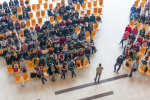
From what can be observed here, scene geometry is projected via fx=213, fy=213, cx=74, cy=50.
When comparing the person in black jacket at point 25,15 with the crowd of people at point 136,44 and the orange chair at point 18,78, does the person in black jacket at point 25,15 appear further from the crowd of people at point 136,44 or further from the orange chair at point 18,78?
the crowd of people at point 136,44

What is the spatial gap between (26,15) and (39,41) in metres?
3.03

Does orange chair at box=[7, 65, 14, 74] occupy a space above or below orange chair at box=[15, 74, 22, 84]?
above

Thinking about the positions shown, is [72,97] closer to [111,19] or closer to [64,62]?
[64,62]

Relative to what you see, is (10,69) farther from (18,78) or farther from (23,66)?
(18,78)

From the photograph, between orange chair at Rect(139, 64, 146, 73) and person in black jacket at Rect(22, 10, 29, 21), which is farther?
person in black jacket at Rect(22, 10, 29, 21)

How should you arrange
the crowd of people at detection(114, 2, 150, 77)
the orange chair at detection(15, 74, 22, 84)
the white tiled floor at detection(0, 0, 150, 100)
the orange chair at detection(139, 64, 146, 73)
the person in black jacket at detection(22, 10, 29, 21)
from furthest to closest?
the person in black jacket at detection(22, 10, 29, 21)
the crowd of people at detection(114, 2, 150, 77)
the orange chair at detection(139, 64, 146, 73)
the orange chair at detection(15, 74, 22, 84)
the white tiled floor at detection(0, 0, 150, 100)

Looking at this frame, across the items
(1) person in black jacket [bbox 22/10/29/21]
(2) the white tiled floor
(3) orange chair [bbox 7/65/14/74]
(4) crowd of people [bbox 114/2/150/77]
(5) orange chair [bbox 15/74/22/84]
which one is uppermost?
(1) person in black jacket [bbox 22/10/29/21]

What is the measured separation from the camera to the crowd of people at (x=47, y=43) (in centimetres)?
1361

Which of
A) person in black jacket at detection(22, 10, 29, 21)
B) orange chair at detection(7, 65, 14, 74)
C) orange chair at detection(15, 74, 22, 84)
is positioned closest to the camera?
orange chair at detection(15, 74, 22, 84)

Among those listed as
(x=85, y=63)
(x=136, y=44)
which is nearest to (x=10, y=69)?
(x=85, y=63)

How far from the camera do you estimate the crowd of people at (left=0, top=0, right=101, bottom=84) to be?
44.7ft

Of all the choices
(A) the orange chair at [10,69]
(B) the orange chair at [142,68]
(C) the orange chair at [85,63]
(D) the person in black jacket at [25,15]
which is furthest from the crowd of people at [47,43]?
(B) the orange chair at [142,68]

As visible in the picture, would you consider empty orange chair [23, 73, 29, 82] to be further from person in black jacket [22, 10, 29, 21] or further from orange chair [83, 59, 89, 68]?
person in black jacket [22, 10, 29, 21]

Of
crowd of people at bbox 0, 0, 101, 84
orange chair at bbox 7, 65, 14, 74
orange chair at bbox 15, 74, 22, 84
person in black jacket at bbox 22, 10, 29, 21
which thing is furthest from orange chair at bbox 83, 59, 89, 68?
person in black jacket at bbox 22, 10, 29, 21
